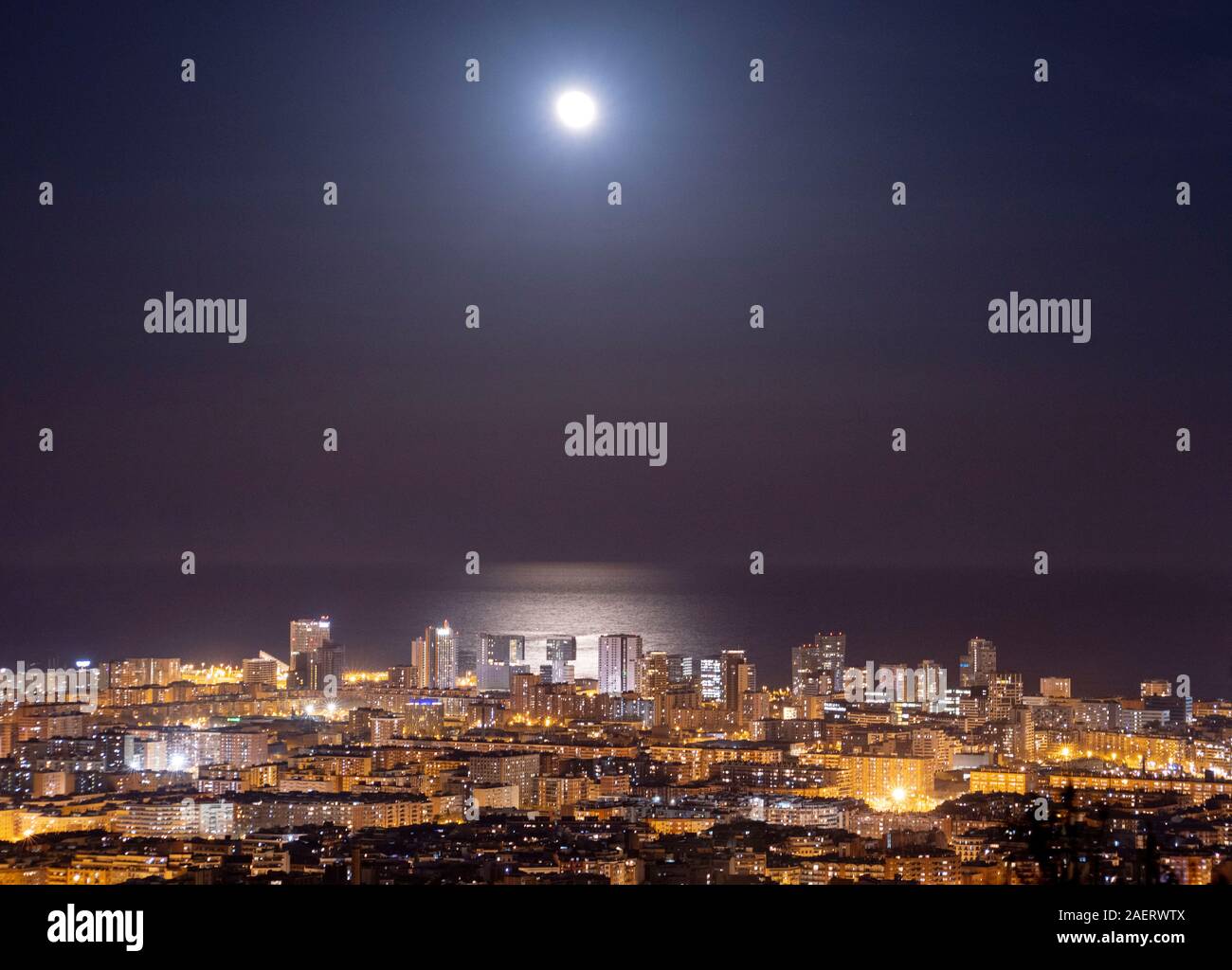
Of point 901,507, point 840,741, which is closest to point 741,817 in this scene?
point 840,741

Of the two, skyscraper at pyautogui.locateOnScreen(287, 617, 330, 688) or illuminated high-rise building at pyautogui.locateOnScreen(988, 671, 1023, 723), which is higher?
skyscraper at pyautogui.locateOnScreen(287, 617, 330, 688)

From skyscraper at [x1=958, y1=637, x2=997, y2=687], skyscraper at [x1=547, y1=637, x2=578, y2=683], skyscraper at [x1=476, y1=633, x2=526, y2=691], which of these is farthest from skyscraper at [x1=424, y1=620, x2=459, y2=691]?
skyscraper at [x1=958, y1=637, x2=997, y2=687]

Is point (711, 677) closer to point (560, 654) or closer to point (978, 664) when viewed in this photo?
point (560, 654)

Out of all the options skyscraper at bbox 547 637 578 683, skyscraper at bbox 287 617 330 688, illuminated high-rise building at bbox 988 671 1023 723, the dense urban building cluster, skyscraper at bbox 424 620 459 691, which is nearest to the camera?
the dense urban building cluster

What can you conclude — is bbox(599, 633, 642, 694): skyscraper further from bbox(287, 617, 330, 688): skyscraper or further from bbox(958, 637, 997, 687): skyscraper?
bbox(958, 637, 997, 687): skyscraper

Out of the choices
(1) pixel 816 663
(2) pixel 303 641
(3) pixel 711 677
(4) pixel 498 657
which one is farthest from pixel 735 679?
(2) pixel 303 641

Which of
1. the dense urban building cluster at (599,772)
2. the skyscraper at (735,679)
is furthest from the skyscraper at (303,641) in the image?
the skyscraper at (735,679)
